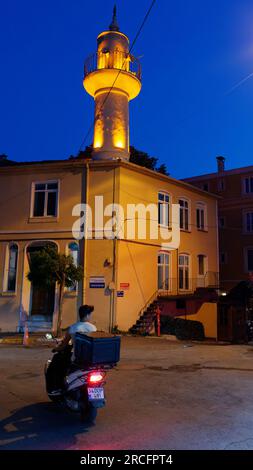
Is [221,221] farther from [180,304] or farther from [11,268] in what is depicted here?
[11,268]

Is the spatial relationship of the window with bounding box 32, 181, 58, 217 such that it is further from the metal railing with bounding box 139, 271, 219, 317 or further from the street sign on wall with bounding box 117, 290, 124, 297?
the metal railing with bounding box 139, 271, 219, 317

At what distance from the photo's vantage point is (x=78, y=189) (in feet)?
66.2

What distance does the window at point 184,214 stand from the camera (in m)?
23.6

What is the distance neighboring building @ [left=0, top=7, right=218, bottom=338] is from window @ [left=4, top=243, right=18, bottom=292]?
5cm

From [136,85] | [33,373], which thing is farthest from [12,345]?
[136,85]

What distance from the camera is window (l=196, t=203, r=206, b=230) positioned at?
24.9m

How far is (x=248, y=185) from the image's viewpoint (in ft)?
115

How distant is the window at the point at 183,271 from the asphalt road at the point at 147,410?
1154cm

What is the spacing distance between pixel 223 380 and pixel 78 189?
13.5 m

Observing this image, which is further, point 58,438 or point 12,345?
point 12,345

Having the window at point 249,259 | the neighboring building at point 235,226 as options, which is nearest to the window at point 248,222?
the neighboring building at point 235,226
